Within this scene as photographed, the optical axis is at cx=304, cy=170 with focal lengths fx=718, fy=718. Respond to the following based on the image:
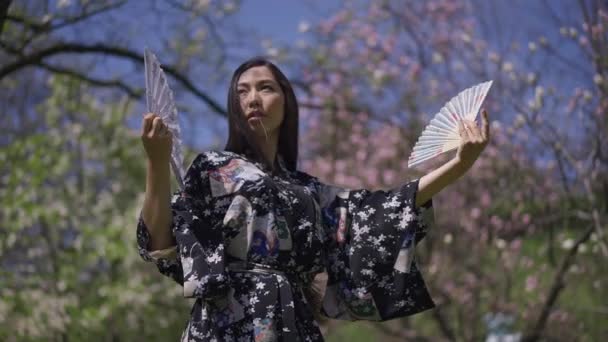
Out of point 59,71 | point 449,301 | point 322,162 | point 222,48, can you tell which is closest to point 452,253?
point 449,301

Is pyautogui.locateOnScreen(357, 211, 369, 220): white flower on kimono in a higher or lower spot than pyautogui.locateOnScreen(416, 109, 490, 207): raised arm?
lower

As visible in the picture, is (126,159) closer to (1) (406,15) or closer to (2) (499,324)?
(1) (406,15)

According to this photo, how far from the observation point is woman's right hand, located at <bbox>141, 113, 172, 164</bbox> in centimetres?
171

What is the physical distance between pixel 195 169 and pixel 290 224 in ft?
0.98

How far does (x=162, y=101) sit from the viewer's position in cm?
188

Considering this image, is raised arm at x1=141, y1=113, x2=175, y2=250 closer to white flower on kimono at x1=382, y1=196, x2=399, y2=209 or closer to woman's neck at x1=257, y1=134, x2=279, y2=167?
woman's neck at x1=257, y1=134, x2=279, y2=167

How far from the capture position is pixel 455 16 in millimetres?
6242

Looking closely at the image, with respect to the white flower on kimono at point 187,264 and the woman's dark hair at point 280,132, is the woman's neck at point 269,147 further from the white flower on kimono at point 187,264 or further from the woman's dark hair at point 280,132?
the white flower on kimono at point 187,264

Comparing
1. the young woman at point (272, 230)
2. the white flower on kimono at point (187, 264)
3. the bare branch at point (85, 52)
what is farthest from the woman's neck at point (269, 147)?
the bare branch at point (85, 52)

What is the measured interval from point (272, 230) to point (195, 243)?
0.68 feet

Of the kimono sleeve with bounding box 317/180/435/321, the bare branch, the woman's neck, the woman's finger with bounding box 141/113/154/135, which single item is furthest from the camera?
the bare branch

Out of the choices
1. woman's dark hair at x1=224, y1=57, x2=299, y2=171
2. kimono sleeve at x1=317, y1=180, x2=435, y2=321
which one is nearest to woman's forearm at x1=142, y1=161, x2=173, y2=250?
woman's dark hair at x1=224, y1=57, x2=299, y2=171

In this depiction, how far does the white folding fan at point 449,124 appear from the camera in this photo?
1.89m

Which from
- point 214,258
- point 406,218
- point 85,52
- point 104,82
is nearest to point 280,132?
point 406,218
